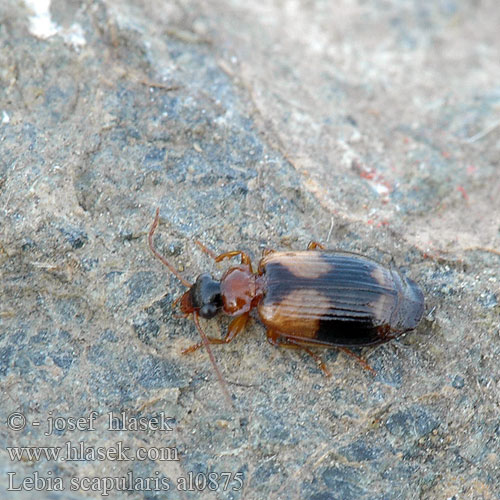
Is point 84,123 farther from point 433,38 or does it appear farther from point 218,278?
point 433,38

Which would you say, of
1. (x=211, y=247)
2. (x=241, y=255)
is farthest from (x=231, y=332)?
(x=211, y=247)

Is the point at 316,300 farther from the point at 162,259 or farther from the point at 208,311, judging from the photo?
the point at 162,259

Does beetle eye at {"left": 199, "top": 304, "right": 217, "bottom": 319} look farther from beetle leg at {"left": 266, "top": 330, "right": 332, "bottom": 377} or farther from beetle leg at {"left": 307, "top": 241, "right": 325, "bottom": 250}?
beetle leg at {"left": 307, "top": 241, "right": 325, "bottom": 250}

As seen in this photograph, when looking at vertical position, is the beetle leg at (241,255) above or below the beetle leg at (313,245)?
below

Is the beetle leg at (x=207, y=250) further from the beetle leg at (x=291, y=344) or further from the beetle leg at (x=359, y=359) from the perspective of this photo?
the beetle leg at (x=359, y=359)

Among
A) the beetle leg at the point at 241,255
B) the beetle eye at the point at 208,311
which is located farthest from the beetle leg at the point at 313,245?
the beetle eye at the point at 208,311

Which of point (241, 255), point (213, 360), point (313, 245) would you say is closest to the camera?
point (213, 360)

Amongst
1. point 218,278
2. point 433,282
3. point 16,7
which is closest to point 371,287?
point 433,282
